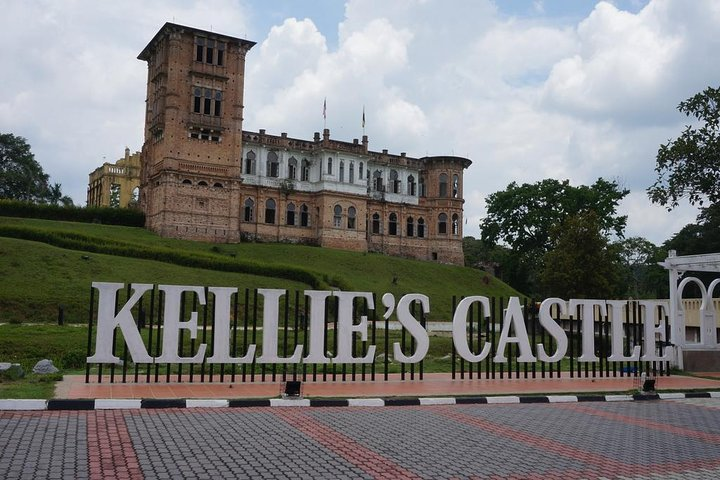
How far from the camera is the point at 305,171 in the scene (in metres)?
63.9

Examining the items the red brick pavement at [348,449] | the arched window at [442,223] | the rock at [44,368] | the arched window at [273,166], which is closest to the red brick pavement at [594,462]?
the red brick pavement at [348,449]

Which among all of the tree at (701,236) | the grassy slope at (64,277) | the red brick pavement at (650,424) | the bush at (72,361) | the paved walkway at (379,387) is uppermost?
the tree at (701,236)

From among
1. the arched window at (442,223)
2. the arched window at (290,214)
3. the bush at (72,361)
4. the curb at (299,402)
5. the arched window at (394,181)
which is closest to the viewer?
the curb at (299,402)

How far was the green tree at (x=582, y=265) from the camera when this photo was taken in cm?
3453

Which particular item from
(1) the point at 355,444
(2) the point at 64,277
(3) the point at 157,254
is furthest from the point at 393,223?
(1) the point at 355,444

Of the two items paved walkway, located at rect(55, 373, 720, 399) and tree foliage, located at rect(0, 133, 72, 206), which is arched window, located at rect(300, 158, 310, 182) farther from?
paved walkway, located at rect(55, 373, 720, 399)

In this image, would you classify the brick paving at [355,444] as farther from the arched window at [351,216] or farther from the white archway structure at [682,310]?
the arched window at [351,216]

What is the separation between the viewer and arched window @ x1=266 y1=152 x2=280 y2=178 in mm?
61625

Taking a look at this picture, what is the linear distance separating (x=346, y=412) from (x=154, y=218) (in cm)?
4521

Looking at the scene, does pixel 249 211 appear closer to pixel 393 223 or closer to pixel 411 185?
pixel 393 223

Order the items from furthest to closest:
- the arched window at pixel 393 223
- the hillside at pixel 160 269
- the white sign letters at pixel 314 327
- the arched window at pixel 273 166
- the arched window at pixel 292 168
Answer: the arched window at pixel 393 223
the arched window at pixel 292 168
the arched window at pixel 273 166
the hillside at pixel 160 269
the white sign letters at pixel 314 327

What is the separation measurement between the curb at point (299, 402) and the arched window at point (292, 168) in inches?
1977

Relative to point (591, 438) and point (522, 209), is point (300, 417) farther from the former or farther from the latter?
point (522, 209)

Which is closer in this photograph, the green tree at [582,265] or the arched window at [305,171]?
the green tree at [582,265]
